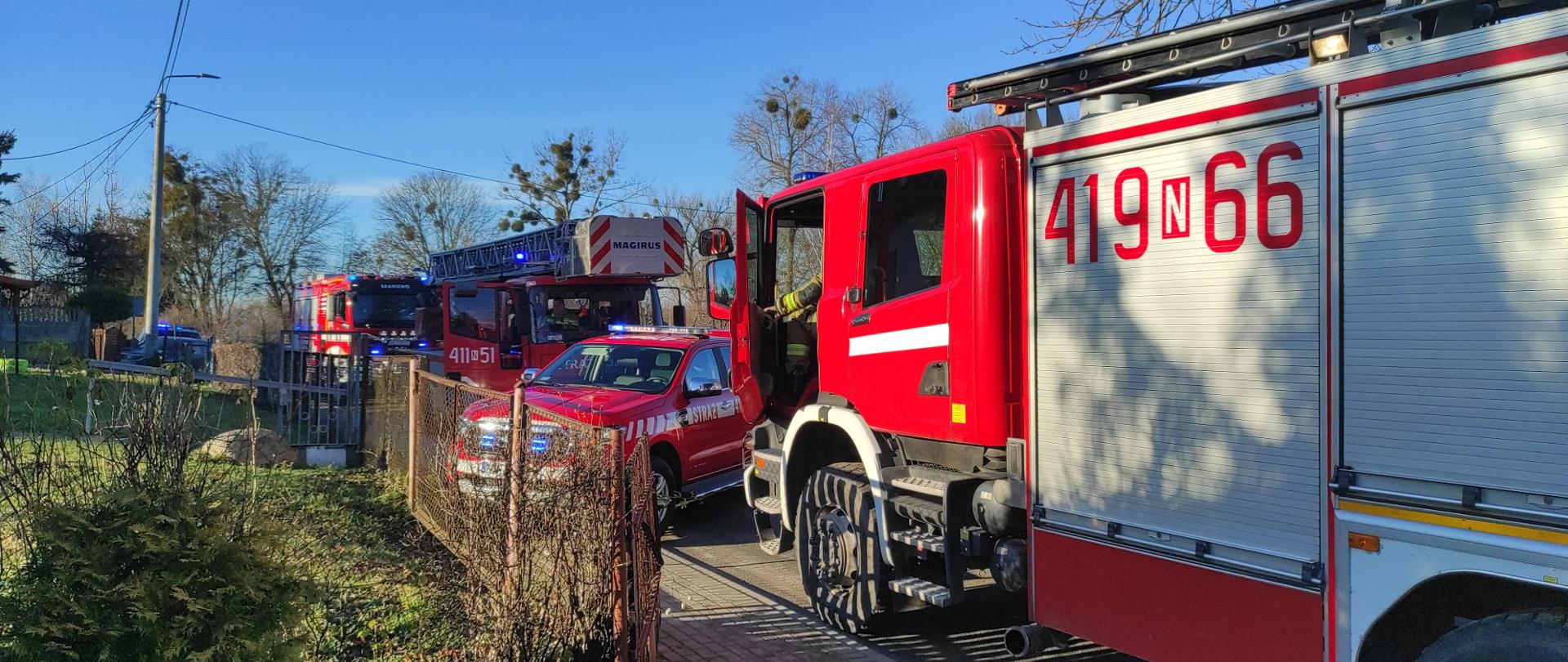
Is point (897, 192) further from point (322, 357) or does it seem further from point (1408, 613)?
point (322, 357)

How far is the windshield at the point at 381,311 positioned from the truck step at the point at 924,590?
1927 centimetres

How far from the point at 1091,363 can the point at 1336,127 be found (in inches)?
54.1

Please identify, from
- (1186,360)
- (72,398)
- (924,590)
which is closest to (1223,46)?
(1186,360)

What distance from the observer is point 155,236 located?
2116 cm

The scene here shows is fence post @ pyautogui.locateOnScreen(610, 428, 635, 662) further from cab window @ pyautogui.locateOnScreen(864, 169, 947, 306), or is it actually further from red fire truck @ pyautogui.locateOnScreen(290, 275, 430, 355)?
red fire truck @ pyautogui.locateOnScreen(290, 275, 430, 355)

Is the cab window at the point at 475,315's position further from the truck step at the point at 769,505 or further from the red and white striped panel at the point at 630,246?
the truck step at the point at 769,505

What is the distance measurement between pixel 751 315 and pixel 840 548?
5.86ft

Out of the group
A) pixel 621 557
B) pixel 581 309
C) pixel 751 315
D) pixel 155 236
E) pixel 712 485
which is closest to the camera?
pixel 621 557

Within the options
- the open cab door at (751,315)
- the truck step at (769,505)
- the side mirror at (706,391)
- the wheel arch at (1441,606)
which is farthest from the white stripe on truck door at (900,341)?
the side mirror at (706,391)

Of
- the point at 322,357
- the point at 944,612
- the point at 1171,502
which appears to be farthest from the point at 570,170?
the point at 1171,502

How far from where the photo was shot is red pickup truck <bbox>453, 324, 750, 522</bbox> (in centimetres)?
891

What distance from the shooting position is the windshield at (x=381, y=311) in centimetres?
2262

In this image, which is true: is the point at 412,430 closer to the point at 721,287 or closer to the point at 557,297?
the point at 721,287

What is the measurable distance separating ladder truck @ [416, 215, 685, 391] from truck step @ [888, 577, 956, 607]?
1106 cm
